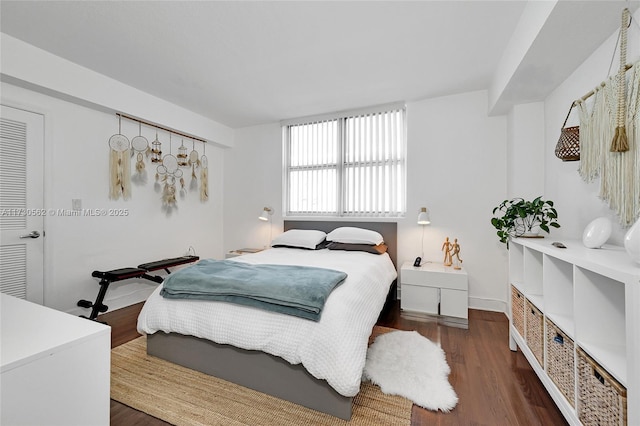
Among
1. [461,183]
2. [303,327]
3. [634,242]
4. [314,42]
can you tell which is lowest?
[303,327]

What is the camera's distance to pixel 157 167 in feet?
12.0

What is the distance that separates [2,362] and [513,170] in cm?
371

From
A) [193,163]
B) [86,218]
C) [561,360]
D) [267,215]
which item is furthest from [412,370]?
[193,163]

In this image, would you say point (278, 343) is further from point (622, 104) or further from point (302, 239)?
point (622, 104)

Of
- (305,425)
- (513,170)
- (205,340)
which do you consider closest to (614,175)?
(513,170)

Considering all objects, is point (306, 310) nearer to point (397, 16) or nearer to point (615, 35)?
point (397, 16)

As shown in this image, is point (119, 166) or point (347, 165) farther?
point (347, 165)

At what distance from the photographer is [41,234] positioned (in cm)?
262

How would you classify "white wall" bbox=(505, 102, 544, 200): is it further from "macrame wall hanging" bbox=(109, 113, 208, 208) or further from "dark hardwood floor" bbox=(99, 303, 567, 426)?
"macrame wall hanging" bbox=(109, 113, 208, 208)

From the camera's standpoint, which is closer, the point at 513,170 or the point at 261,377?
the point at 261,377

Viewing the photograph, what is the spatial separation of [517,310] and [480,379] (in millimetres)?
690

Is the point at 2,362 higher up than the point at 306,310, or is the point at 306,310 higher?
the point at 2,362

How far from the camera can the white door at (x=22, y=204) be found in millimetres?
2395

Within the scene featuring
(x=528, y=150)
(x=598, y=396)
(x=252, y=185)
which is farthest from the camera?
(x=252, y=185)
